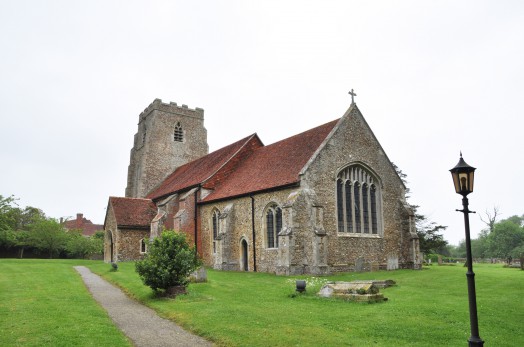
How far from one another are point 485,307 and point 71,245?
42269mm

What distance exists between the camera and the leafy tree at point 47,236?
42.9 m

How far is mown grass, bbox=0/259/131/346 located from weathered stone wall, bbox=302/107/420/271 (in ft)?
43.2

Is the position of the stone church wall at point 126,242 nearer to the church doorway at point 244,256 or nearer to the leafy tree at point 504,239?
the church doorway at point 244,256

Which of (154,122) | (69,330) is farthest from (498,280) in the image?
(154,122)

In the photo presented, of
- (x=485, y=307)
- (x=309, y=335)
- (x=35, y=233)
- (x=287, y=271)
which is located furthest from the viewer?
(x=35, y=233)

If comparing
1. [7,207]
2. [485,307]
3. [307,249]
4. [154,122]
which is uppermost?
[154,122]

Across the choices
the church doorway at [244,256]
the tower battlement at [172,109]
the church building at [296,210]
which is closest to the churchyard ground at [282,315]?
the church building at [296,210]

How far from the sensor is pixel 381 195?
1085 inches

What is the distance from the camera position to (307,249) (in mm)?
22938

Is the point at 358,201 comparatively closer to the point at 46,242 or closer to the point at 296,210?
the point at 296,210

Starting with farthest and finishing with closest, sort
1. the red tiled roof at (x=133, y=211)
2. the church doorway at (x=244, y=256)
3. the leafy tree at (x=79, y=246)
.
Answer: the leafy tree at (x=79, y=246) → the red tiled roof at (x=133, y=211) → the church doorway at (x=244, y=256)

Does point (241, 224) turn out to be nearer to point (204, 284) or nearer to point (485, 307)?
point (204, 284)

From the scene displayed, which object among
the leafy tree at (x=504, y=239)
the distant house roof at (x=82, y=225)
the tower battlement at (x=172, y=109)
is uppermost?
the tower battlement at (x=172, y=109)

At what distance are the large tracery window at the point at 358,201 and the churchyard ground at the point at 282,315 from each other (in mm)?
7145
